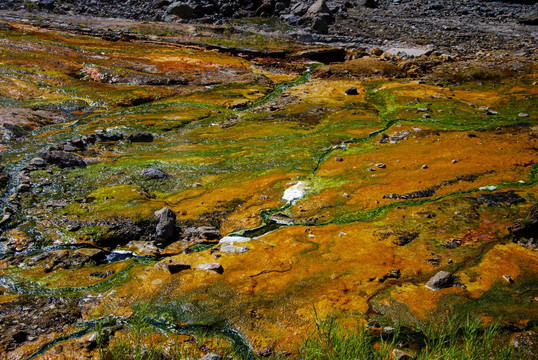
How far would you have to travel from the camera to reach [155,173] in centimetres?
871

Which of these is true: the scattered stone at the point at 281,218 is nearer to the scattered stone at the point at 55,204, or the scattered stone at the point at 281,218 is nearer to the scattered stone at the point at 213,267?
the scattered stone at the point at 213,267

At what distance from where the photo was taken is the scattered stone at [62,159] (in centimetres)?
903

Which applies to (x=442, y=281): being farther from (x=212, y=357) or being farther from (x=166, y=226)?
(x=166, y=226)

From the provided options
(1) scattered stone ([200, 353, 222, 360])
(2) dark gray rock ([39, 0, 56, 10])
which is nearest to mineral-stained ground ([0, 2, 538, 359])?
(1) scattered stone ([200, 353, 222, 360])

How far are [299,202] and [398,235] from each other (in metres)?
2.11

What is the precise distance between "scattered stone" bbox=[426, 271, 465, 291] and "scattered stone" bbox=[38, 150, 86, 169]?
25.8 ft

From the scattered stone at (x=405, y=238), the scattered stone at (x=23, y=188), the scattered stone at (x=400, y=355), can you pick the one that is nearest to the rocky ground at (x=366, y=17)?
the scattered stone at (x=405, y=238)

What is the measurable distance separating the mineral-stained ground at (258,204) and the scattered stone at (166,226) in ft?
0.07

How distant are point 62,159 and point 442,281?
27.0 ft

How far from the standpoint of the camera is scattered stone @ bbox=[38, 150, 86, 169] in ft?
29.6

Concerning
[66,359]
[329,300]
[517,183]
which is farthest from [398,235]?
[66,359]

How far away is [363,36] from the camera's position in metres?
27.2

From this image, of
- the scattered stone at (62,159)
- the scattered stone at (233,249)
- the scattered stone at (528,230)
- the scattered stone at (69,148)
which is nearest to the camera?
the scattered stone at (528,230)

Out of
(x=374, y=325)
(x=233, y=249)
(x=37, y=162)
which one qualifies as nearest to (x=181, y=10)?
(x=37, y=162)
